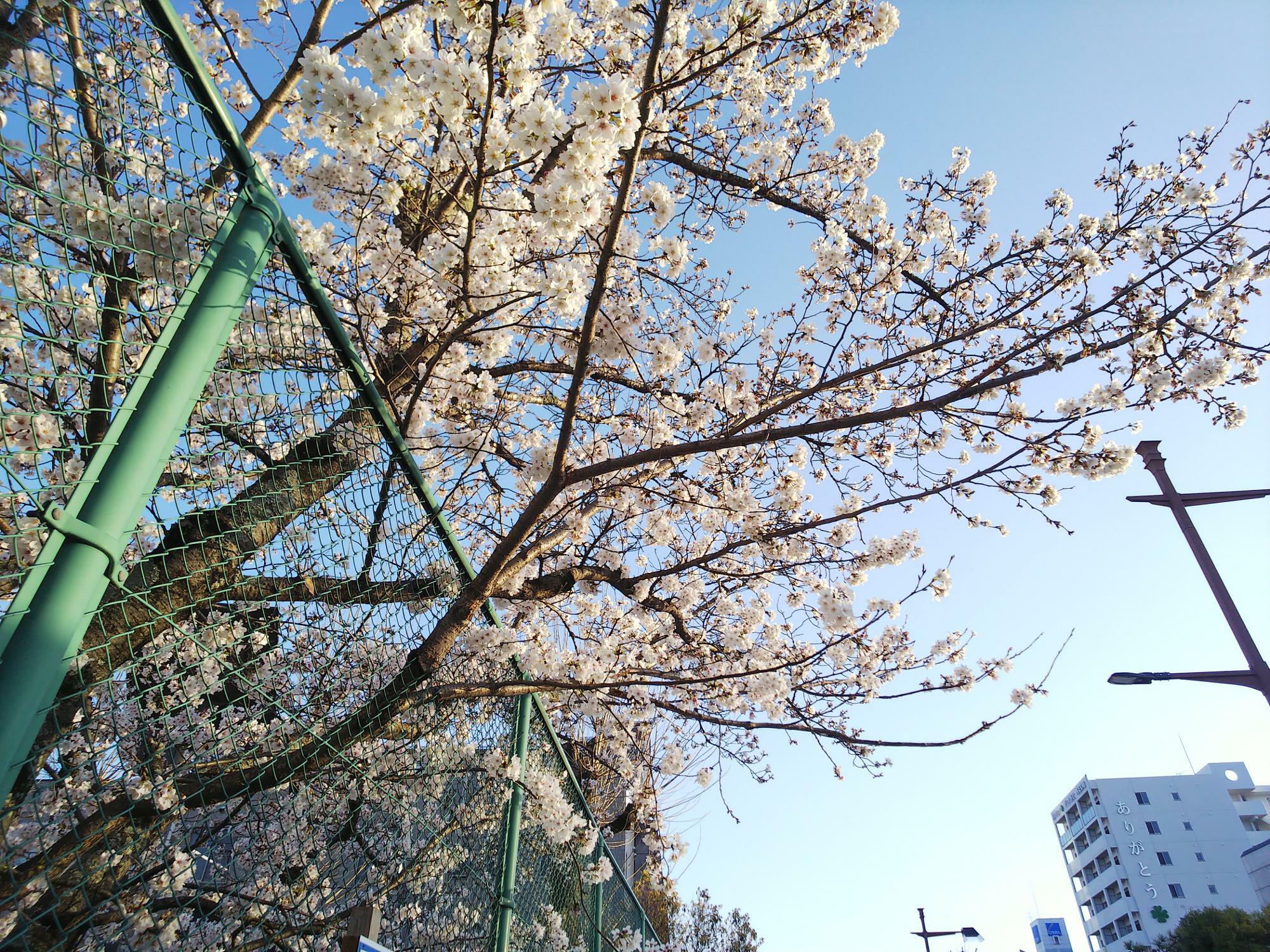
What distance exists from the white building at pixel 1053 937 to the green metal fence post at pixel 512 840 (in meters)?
71.3

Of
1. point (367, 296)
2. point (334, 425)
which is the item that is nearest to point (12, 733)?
point (334, 425)

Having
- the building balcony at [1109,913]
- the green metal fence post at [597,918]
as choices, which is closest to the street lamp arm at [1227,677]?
the green metal fence post at [597,918]

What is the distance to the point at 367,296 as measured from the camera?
12.7 feet

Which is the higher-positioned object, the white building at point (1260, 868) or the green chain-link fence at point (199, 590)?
the white building at point (1260, 868)

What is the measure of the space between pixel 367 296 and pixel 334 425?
197 cm

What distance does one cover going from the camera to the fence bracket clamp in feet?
3.44

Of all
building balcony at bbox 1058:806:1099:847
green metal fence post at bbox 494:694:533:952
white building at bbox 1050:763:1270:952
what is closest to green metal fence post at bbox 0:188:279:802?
green metal fence post at bbox 494:694:533:952

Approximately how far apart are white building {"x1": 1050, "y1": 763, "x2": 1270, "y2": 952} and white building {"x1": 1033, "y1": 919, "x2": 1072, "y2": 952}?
214 cm

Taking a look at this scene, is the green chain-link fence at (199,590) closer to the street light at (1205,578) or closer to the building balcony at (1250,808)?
the street light at (1205,578)

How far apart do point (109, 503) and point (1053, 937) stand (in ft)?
245

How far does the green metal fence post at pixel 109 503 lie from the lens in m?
1.00

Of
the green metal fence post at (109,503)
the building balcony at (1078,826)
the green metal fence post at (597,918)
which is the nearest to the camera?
the green metal fence post at (109,503)

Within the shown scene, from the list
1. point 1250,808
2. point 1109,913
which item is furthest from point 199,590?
point 1250,808

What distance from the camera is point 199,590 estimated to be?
2.50m
